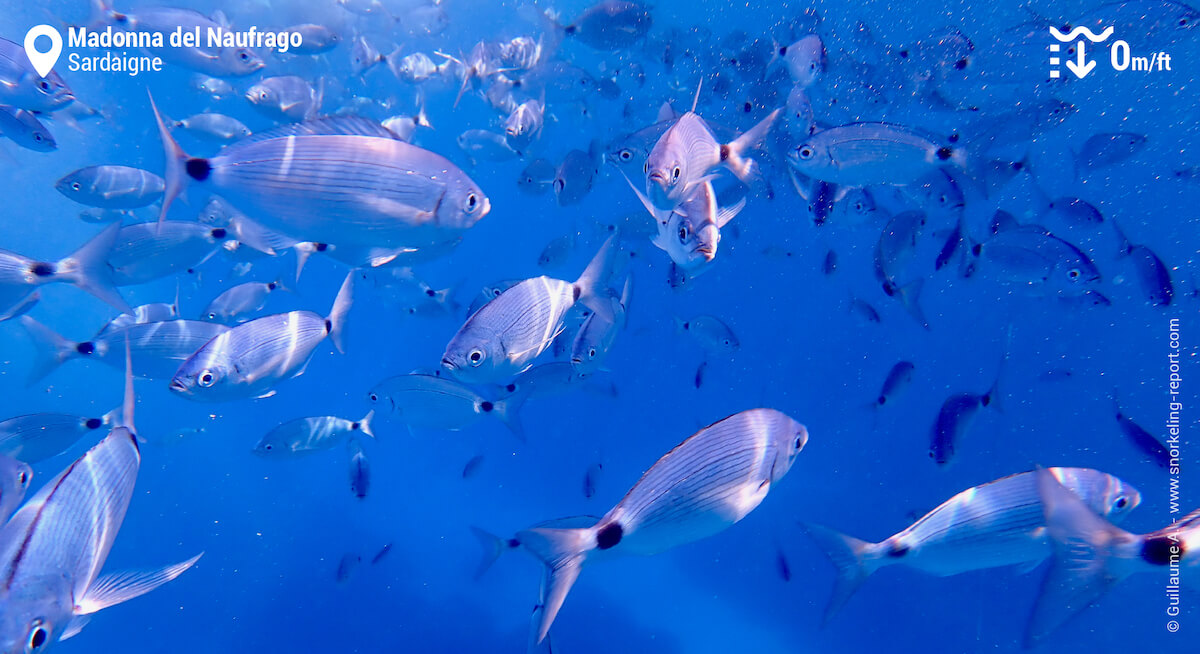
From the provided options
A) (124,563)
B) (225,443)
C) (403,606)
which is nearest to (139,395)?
(225,443)

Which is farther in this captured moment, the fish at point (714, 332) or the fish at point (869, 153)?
the fish at point (714, 332)

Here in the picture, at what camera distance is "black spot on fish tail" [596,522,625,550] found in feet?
6.47

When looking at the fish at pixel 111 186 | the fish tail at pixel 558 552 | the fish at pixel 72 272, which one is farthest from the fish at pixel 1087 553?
the fish at pixel 111 186

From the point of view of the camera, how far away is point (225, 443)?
1348 cm

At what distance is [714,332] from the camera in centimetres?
552

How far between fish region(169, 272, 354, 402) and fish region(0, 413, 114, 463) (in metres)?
1.47

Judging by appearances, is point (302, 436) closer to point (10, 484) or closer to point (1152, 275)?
point (10, 484)

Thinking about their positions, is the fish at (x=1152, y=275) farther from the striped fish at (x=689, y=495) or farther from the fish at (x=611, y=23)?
the fish at (x=611, y=23)

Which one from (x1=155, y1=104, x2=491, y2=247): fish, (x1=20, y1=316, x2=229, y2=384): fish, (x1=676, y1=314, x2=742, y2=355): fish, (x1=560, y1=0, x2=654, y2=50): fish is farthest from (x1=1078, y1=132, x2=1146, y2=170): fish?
(x1=20, y1=316, x2=229, y2=384): fish

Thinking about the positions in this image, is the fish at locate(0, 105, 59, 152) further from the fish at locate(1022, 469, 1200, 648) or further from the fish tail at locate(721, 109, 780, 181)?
the fish at locate(1022, 469, 1200, 648)

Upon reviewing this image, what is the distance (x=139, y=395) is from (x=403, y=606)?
1381cm

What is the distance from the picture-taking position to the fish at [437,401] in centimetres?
399

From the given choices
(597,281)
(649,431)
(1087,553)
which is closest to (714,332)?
(597,281)

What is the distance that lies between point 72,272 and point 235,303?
7.68 feet
